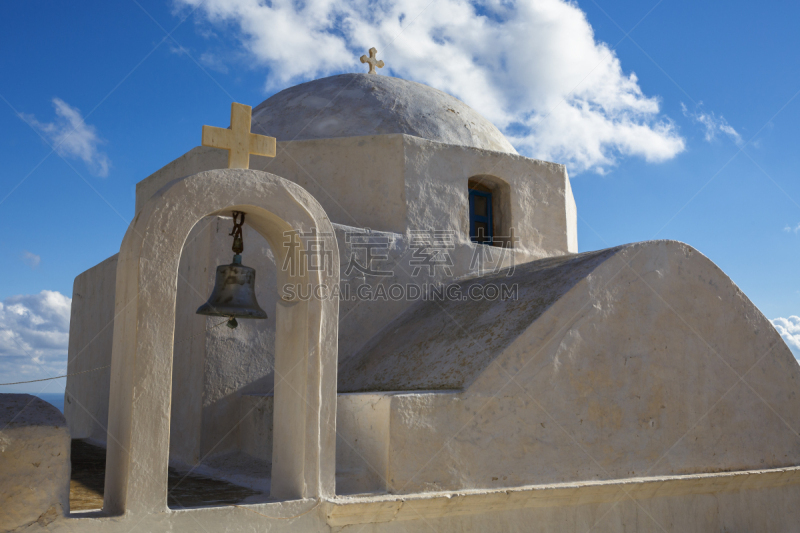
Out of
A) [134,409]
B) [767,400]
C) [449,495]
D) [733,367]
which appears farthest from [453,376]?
[767,400]

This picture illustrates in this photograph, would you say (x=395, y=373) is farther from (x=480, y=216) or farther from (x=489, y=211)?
(x=489, y=211)

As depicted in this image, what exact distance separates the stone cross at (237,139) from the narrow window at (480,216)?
429 cm

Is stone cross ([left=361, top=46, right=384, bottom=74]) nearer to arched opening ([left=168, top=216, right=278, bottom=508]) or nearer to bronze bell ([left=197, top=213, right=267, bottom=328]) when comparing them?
arched opening ([left=168, top=216, right=278, bottom=508])

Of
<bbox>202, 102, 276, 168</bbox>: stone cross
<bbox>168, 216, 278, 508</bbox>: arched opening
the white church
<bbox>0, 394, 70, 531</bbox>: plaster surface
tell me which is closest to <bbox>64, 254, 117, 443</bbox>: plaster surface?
the white church

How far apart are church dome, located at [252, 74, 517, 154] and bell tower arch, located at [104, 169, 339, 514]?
163 inches

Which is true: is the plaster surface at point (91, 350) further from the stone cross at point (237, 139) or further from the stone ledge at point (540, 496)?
the stone ledge at point (540, 496)

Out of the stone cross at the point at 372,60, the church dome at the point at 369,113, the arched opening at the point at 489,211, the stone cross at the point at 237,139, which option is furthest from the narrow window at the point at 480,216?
the stone cross at the point at 237,139

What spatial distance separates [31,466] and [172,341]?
32.9 inches

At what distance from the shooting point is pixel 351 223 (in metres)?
7.34

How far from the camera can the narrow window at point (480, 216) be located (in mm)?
7949

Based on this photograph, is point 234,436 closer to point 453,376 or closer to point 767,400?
point 453,376

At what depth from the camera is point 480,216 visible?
805 cm

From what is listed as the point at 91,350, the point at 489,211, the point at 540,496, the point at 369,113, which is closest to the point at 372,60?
the point at 369,113

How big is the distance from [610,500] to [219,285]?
10.6 feet
